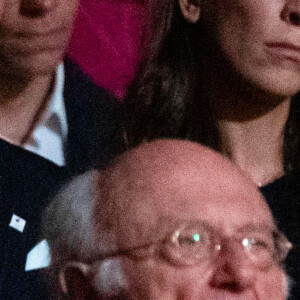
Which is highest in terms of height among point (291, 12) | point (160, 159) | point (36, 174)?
point (291, 12)

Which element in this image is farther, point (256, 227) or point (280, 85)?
point (280, 85)

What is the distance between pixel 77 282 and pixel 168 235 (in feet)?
0.35

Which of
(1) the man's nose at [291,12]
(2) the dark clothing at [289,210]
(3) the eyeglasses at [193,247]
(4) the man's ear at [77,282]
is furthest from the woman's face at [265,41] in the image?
(4) the man's ear at [77,282]

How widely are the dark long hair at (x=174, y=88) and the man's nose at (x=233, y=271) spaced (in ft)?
0.84

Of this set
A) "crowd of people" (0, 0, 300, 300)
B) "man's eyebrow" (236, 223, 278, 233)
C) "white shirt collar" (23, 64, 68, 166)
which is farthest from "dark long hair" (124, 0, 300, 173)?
"man's eyebrow" (236, 223, 278, 233)

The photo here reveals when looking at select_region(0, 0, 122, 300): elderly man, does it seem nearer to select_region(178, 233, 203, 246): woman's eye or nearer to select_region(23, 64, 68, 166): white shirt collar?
select_region(23, 64, 68, 166): white shirt collar

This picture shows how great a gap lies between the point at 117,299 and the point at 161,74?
38cm

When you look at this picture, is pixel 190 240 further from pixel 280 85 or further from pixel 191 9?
pixel 191 9

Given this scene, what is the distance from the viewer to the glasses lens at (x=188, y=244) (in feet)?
2.01

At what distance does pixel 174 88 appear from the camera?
87 cm

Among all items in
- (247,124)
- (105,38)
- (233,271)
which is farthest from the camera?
(105,38)

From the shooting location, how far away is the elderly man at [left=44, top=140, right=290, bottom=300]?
606 mm

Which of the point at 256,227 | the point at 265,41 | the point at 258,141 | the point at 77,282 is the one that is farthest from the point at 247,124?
the point at 77,282

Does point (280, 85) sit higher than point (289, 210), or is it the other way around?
point (280, 85)
